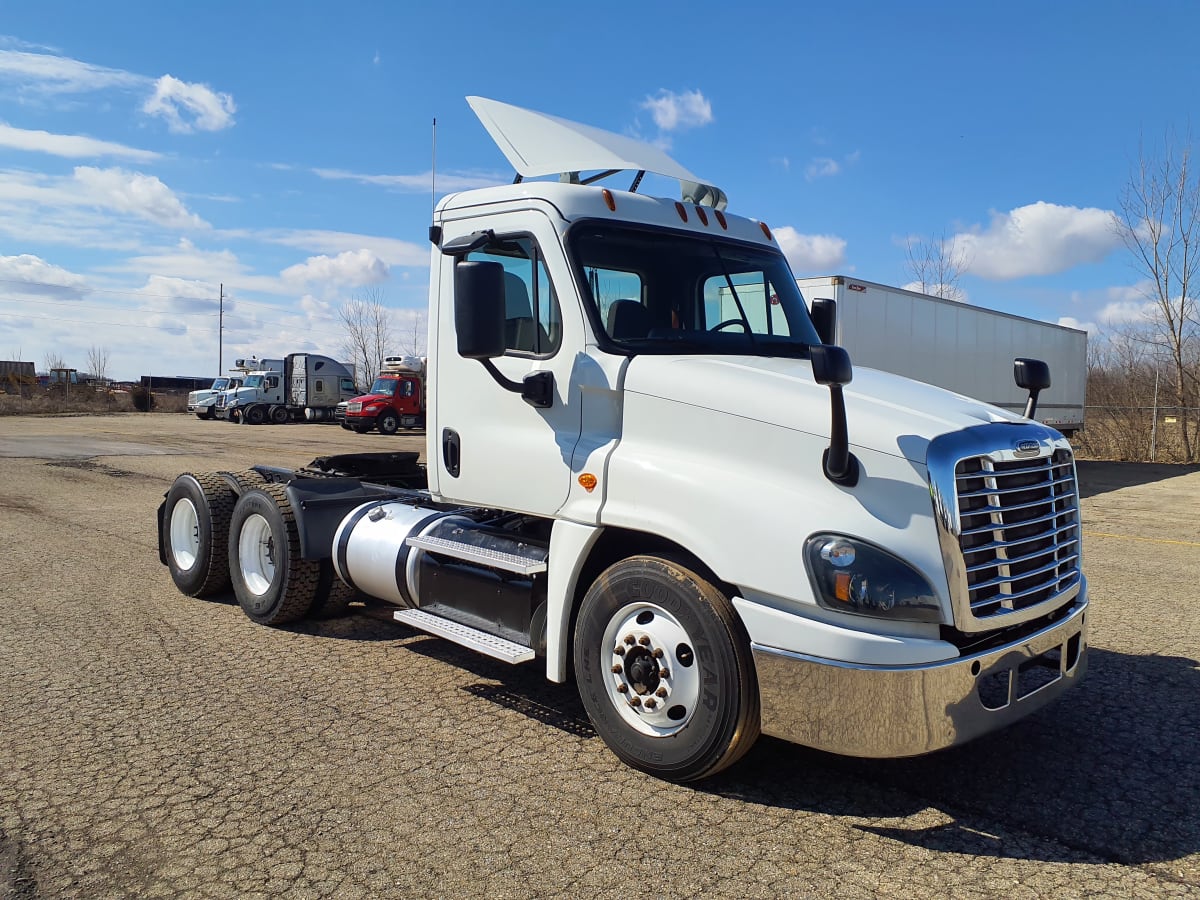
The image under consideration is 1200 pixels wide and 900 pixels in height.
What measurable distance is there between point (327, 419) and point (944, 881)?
42.6 m

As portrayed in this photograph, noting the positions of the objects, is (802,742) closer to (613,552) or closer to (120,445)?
(613,552)

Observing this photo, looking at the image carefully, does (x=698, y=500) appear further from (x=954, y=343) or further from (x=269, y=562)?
(x=954, y=343)

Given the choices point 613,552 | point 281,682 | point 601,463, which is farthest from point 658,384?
point 281,682

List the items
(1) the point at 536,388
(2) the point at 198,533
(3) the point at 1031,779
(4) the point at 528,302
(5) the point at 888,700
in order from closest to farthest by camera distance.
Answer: (5) the point at 888,700, (3) the point at 1031,779, (1) the point at 536,388, (4) the point at 528,302, (2) the point at 198,533

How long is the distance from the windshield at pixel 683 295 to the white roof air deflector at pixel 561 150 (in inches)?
21.7

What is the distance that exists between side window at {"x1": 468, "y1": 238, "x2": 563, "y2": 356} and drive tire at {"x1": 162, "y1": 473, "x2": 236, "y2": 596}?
3.45 metres

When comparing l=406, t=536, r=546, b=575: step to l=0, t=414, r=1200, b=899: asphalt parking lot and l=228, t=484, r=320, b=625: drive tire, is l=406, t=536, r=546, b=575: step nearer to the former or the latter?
l=0, t=414, r=1200, b=899: asphalt parking lot

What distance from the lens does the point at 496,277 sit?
4078 millimetres

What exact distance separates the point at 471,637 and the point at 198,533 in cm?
340

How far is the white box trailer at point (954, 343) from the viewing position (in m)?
14.0

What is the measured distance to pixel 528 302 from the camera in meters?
4.49

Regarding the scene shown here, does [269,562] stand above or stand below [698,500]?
below

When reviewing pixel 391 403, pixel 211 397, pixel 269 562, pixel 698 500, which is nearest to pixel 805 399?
pixel 698 500

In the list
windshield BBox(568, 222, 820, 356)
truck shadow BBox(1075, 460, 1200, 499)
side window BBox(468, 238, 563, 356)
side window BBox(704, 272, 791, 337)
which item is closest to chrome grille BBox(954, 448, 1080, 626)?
windshield BBox(568, 222, 820, 356)
